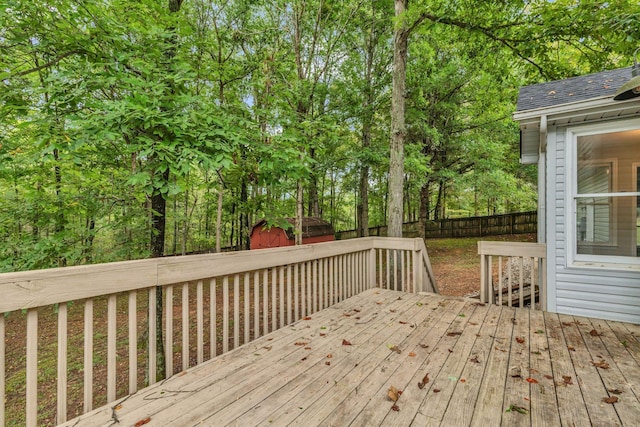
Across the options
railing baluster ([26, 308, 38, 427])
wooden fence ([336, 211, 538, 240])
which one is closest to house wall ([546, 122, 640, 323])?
railing baluster ([26, 308, 38, 427])

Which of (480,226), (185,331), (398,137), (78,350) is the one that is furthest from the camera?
(480,226)

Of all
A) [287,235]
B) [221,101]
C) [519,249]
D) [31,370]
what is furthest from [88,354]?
[287,235]

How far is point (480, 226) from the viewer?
16203 millimetres

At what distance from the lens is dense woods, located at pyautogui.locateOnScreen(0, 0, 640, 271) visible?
278cm

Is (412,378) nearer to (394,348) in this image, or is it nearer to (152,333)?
(394,348)

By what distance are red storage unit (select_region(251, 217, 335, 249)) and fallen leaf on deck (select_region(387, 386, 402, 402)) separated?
9744 mm

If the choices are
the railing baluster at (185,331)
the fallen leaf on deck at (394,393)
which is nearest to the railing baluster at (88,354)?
the railing baluster at (185,331)

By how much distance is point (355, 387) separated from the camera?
1.99 m

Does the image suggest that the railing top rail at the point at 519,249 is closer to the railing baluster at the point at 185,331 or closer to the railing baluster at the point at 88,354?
the railing baluster at the point at 185,331

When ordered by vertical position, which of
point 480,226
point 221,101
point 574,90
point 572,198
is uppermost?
point 221,101

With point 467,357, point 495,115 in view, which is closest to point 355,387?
point 467,357

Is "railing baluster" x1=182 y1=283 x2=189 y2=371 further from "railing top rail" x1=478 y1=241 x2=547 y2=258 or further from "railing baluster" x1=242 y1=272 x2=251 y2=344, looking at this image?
"railing top rail" x1=478 y1=241 x2=547 y2=258

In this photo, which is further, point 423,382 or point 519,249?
point 519,249

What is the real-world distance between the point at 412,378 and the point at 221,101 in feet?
15.2
